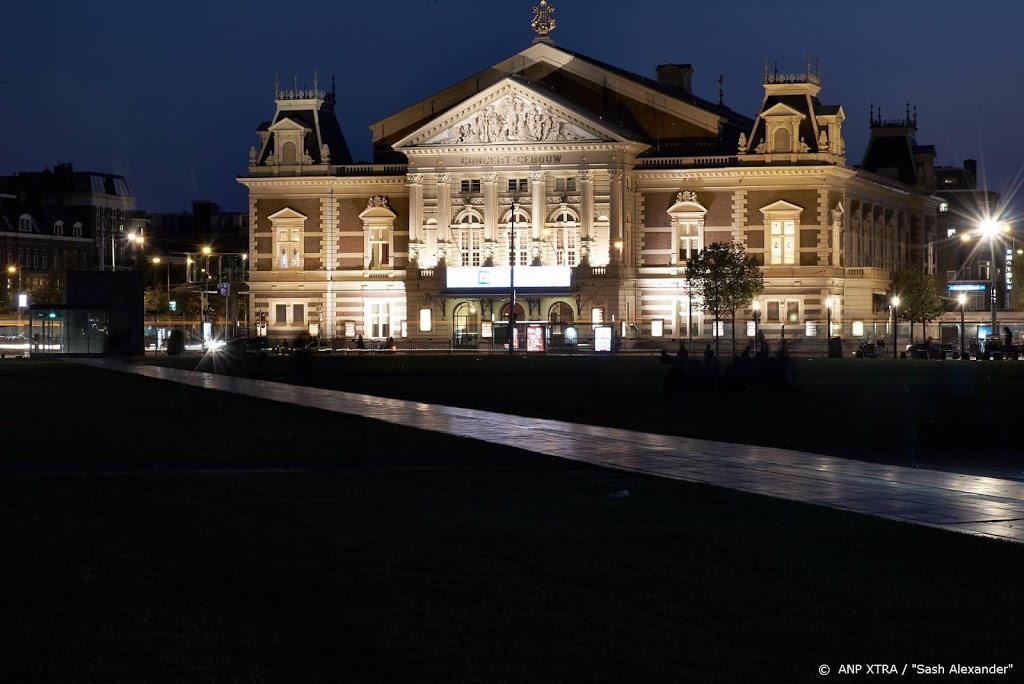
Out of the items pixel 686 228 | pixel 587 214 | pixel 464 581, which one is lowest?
pixel 464 581

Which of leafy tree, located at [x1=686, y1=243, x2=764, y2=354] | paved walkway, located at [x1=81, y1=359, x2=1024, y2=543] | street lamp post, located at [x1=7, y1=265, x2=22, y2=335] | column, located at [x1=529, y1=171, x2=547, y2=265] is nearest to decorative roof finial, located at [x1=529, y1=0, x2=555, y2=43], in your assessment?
column, located at [x1=529, y1=171, x2=547, y2=265]

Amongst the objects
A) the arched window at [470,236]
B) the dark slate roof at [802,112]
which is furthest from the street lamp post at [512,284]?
the dark slate roof at [802,112]

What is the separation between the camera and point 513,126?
→ 11400 centimetres

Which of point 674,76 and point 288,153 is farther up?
point 674,76

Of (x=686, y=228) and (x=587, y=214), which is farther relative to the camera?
(x=686, y=228)

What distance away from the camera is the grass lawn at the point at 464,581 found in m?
11.2

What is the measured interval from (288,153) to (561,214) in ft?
69.6

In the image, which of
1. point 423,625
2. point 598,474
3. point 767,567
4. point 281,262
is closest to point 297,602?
point 423,625

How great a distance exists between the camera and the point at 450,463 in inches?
1009

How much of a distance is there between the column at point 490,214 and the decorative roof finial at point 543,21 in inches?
484

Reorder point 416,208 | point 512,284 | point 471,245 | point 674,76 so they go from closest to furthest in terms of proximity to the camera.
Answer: point 512,284
point 416,208
point 471,245
point 674,76

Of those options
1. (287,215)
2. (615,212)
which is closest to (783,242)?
(615,212)

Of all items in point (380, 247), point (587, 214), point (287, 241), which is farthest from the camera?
point (287, 241)

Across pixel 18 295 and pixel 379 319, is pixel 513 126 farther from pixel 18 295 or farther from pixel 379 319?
pixel 18 295
